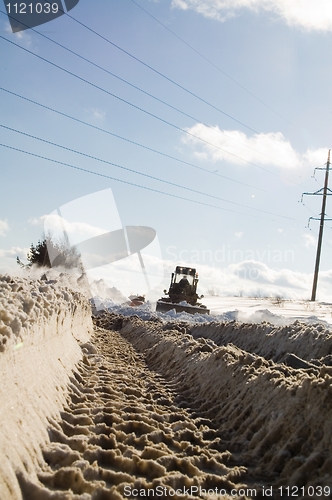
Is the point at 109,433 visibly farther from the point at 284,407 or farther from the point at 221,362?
the point at 221,362

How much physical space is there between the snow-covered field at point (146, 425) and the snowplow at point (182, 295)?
15.9 m

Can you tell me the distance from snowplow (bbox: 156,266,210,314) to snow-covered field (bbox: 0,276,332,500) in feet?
52.3

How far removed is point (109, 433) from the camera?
12.6 feet

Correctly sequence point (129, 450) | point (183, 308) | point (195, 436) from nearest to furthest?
point (129, 450) → point (195, 436) → point (183, 308)

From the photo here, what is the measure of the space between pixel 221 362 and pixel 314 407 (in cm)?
247

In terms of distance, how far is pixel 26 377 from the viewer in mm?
3752

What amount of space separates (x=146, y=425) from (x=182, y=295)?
20.6 m

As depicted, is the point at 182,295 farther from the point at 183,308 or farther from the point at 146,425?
the point at 146,425

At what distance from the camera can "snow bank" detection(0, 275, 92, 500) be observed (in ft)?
9.20

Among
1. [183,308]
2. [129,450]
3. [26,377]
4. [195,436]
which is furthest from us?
[183,308]

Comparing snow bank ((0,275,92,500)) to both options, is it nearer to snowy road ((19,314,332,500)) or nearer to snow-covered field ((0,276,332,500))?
snow-covered field ((0,276,332,500))

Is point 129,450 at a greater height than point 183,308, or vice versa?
point 129,450

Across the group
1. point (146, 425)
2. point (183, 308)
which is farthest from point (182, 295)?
point (146, 425)

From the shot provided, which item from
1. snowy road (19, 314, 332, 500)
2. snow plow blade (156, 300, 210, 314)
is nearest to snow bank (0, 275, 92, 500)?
snowy road (19, 314, 332, 500)
